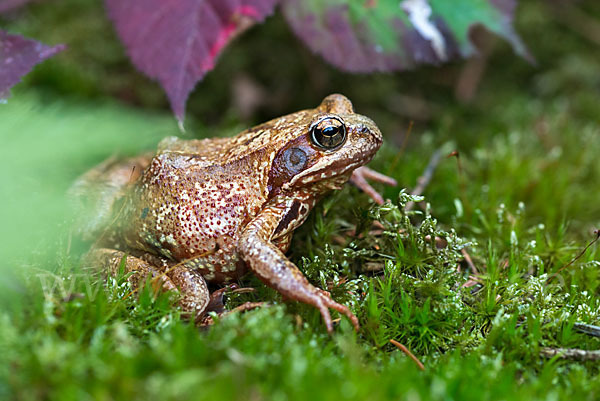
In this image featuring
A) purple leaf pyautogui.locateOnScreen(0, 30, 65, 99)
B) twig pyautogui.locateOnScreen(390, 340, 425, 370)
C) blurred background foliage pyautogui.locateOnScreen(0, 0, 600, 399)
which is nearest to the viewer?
blurred background foliage pyautogui.locateOnScreen(0, 0, 600, 399)

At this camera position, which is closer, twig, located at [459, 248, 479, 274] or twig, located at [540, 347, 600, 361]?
twig, located at [540, 347, 600, 361]

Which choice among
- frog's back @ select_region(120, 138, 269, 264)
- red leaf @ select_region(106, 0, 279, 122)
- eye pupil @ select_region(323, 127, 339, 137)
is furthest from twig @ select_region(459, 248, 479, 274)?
red leaf @ select_region(106, 0, 279, 122)

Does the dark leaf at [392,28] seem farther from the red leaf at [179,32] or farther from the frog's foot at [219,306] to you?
the frog's foot at [219,306]

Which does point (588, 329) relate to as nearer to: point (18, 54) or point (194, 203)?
point (194, 203)

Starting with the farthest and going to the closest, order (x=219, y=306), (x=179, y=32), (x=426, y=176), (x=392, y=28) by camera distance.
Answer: (x=426, y=176), (x=392, y=28), (x=179, y=32), (x=219, y=306)

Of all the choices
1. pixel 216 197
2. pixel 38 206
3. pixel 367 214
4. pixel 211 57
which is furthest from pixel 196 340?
pixel 211 57

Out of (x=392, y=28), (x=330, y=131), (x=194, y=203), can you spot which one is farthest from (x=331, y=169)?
(x=392, y=28)

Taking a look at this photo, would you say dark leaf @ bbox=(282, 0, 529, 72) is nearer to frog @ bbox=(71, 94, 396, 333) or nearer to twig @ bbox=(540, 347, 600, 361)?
frog @ bbox=(71, 94, 396, 333)

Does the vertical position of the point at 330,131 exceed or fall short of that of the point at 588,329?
it exceeds it
